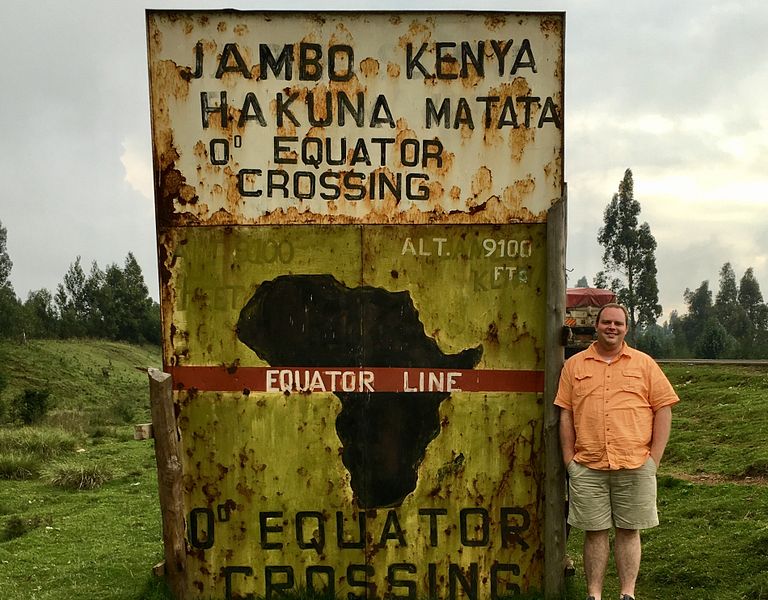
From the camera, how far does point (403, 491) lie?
5145 mm

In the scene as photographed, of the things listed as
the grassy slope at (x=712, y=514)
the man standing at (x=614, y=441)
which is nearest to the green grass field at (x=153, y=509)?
the grassy slope at (x=712, y=514)

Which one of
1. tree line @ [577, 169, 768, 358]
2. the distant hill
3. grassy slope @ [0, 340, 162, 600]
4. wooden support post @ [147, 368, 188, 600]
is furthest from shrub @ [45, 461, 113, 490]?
tree line @ [577, 169, 768, 358]

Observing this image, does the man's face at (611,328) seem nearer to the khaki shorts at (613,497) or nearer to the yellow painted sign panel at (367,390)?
the yellow painted sign panel at (367,390)

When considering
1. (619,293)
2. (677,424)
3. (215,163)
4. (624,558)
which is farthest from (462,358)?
(619,293)

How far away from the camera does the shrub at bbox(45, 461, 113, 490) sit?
38.0 feet

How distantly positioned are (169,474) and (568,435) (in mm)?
2863

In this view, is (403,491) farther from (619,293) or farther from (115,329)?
(115,329)

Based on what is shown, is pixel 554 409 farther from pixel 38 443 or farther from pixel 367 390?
pixel 38 443

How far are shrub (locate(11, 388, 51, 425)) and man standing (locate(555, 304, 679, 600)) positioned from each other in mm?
19880

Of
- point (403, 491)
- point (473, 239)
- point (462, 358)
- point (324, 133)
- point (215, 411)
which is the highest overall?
point (324, 133)

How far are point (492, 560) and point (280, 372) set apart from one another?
2119 mm

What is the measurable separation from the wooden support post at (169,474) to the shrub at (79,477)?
24.2 ft

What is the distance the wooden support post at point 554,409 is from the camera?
5031 millimetres

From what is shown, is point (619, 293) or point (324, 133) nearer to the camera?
point (324, 133)
